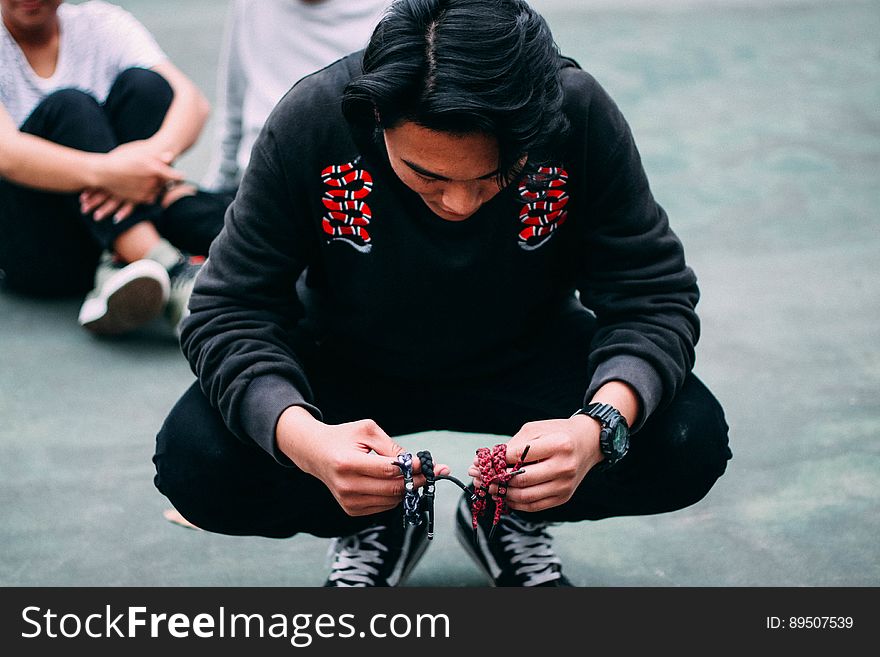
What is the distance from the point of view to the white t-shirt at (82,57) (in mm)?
2602

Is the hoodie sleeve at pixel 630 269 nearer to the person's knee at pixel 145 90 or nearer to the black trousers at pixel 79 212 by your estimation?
the black trousers at pixel 79 212

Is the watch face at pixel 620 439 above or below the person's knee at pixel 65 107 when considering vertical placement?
above

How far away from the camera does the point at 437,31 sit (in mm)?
1263

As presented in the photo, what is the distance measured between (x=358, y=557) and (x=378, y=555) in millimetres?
31

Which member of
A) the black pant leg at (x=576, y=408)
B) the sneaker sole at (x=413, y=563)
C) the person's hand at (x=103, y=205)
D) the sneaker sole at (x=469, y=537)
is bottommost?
the sneaker sole at (x=413, y=563)

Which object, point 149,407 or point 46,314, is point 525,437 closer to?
point 149,407

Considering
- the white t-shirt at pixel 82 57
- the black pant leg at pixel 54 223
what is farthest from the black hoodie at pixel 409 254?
the white t-shirt at pixel 82 57

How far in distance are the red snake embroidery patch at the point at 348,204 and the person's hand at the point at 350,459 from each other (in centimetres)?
27

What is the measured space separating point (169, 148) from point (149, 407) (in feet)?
2.15

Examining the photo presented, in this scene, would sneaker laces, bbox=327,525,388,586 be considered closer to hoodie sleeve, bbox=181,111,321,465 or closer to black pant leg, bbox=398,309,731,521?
black pant leg, bbox=398,309,731,521

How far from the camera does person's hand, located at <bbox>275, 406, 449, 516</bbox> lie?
1.32m

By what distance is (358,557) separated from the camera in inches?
68.2

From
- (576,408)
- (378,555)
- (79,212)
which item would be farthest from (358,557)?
(79,212)

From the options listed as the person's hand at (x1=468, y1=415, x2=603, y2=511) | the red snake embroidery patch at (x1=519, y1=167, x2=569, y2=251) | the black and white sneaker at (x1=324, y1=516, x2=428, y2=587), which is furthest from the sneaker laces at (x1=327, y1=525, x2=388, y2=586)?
the red snake embroidery patch at (x1=519, y1=167, x2=569, y2=251)
